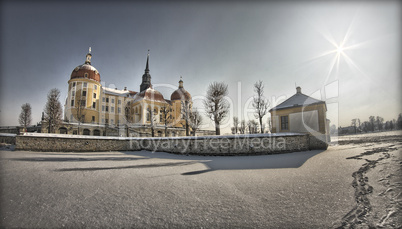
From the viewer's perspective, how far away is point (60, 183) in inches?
Answer: 170

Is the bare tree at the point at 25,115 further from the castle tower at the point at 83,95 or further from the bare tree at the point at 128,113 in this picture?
the bare tree at the point at 128,113

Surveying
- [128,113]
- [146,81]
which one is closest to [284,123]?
[128,113]

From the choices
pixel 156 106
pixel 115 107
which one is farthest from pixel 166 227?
pixel 115 107

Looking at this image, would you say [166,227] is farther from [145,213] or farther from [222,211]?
[222,211]

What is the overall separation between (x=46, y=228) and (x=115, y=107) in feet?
157

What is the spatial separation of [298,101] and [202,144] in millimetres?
12963

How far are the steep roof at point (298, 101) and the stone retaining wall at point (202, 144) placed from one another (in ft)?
13.6

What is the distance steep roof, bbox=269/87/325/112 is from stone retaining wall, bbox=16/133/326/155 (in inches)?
164

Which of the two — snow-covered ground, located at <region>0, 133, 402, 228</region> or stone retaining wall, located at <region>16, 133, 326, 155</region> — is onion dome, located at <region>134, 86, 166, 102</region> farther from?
snow-covered ground, located at <region>0, 133, 402, 228</region>

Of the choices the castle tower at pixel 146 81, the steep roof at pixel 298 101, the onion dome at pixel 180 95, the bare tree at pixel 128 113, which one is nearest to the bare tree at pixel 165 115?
the onion dome at pixel 180 95

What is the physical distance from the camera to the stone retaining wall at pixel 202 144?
11812 millimetres

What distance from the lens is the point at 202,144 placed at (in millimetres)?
12820

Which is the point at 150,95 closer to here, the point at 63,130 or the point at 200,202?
the point at 63,130

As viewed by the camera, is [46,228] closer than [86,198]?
Yes
